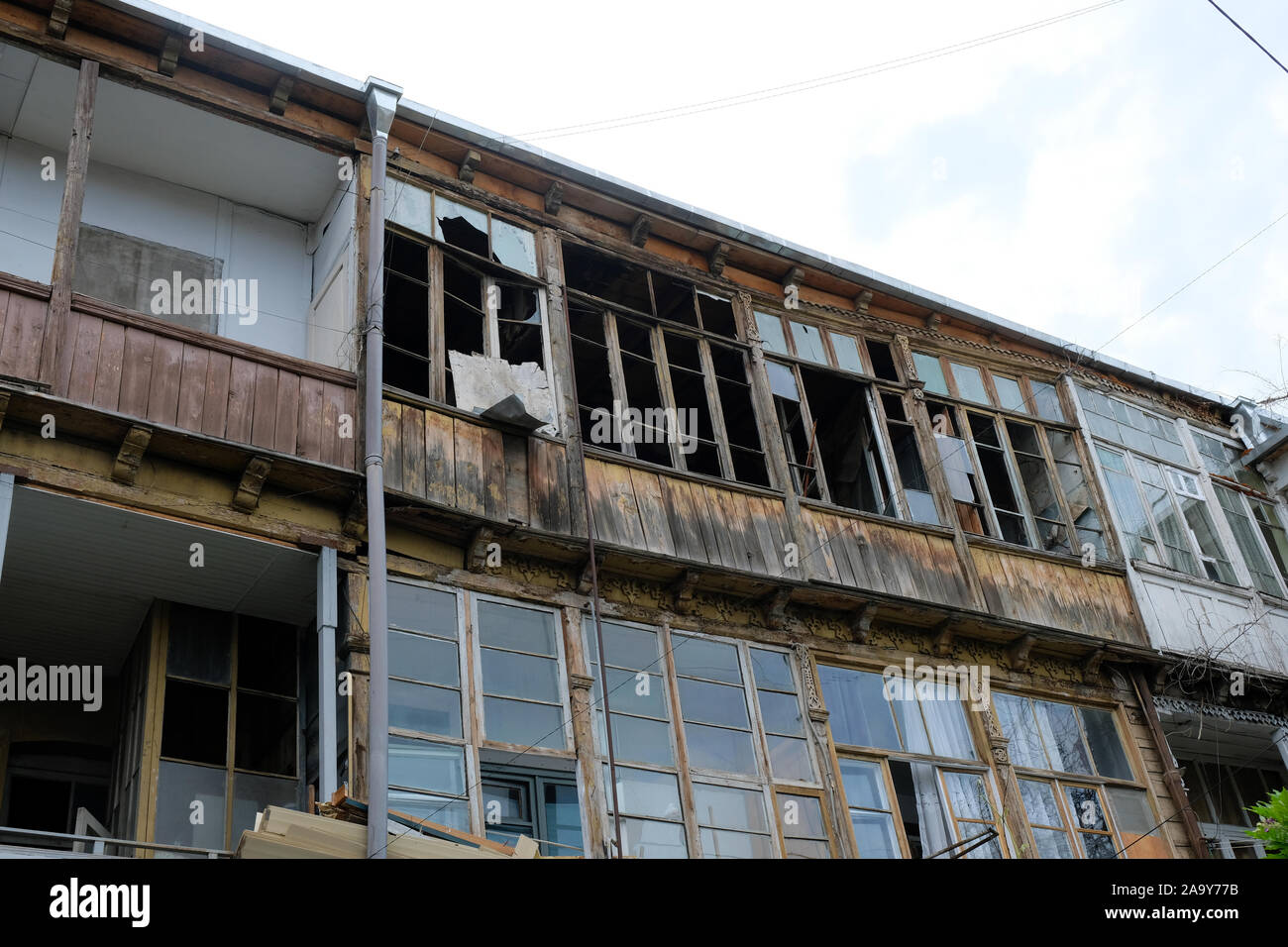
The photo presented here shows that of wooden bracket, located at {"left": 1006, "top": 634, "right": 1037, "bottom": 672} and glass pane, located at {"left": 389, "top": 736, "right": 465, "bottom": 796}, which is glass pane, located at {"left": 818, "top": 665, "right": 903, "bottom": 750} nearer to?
wooden bracket, located at {"left": 1006, "top": 634, "right": 1037, "bottom": 672}

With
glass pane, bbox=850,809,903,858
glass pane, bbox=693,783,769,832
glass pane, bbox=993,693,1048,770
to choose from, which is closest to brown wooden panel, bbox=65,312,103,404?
glass pane, bbox=693,783,769,832

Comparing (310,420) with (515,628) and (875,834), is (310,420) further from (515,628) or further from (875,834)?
(875,834)

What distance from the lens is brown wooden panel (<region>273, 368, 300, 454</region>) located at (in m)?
10.1

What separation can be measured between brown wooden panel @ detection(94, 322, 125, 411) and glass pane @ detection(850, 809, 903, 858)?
7.06m

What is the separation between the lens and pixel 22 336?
9195 millimetres

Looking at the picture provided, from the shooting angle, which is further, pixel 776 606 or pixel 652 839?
pixel 776 606

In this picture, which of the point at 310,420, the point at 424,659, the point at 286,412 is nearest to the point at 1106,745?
the point at 424,659

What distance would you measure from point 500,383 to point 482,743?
345 cm

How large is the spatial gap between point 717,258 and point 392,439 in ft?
16.7

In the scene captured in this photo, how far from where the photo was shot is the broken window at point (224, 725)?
995cm

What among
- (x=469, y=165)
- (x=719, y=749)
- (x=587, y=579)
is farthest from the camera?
(x=469, y=165)

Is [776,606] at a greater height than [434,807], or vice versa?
[776,606]

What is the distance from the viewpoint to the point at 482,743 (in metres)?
9.83

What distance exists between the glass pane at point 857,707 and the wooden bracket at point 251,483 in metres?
5.49
